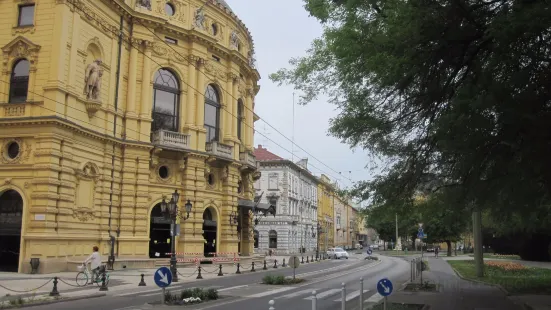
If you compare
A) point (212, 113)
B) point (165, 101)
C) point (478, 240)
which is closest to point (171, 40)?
point (165, 101)

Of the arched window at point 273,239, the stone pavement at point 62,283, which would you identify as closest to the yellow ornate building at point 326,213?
the arched window at point 273,239

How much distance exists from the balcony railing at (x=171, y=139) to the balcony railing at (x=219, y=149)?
2534 millimetres

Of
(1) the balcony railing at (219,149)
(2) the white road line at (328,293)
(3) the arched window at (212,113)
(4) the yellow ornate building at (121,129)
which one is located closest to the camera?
(2) the white road line at (328,293)

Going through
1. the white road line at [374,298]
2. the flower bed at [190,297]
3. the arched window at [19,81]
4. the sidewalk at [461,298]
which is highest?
the arched window at [19,81]

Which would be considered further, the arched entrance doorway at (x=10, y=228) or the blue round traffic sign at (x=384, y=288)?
the arched entrance doorway at (x=10, y=228)

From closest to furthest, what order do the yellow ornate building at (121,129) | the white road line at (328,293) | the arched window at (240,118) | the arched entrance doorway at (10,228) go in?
the white road line at (328,293)
the arched entrance doorway at (10,228)
the yellow ornate building at (121,129)
the arched window at (240,118)

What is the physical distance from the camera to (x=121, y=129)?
3475 centimetres

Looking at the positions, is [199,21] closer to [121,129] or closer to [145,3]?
[145,3]

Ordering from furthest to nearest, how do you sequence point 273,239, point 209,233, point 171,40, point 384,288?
point 273,239, point 209,233, point 171,40, point 384,288

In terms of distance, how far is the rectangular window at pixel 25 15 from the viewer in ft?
96.9

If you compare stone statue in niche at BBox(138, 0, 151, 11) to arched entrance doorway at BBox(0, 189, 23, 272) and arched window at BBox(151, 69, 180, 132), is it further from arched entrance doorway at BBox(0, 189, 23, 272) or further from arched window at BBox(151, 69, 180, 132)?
arched entrance doorway at BBox(0, 189, 23, 272)

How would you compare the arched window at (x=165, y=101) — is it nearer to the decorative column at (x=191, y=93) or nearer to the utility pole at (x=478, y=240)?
the decorative column at (x=191, y=93)

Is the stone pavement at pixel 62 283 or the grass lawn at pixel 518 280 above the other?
the grass lawn at pixel 518 280

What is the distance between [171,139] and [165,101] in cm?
344
